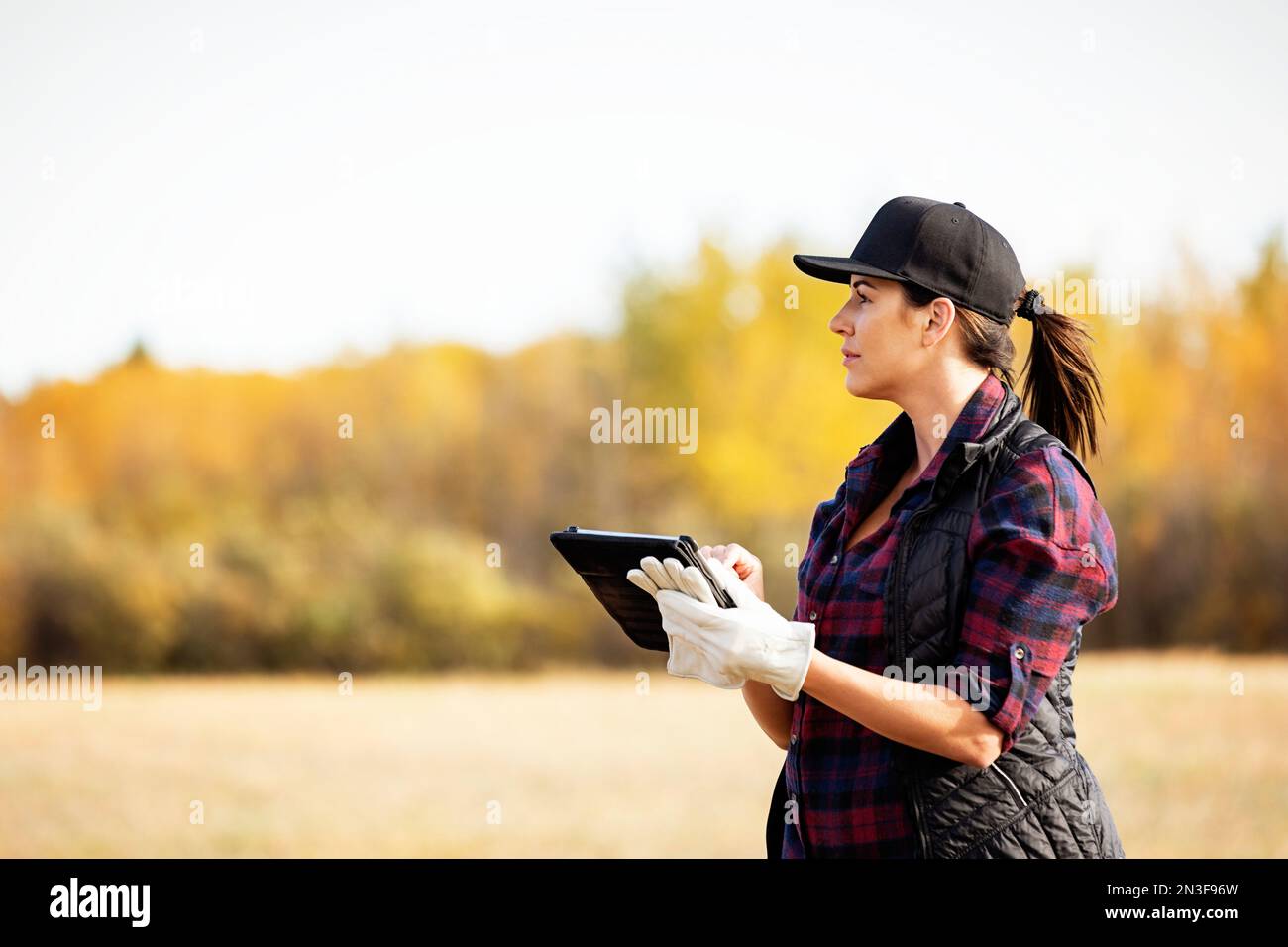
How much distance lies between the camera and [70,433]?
27562mm

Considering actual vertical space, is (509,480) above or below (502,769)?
above

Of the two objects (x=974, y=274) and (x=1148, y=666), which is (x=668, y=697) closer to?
(x=1148, y=666)

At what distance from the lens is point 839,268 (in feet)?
9.11

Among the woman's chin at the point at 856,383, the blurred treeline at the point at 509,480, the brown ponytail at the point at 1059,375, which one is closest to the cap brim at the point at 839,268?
the woman's chin at the point at 856,383

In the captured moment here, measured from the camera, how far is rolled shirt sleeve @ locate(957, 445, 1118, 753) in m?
2.47

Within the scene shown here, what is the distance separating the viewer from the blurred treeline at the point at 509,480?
82.2ft

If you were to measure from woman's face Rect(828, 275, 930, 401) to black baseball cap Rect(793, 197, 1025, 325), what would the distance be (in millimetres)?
50

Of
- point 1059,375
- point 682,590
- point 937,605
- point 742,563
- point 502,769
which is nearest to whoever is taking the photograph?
point 937,605

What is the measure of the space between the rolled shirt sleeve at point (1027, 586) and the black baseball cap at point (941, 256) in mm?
424

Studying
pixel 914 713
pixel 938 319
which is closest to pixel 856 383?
pixel 938 319

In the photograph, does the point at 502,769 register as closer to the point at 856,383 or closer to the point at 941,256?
the point at 856,383

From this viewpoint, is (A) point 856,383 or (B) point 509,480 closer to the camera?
(A) point 856,383

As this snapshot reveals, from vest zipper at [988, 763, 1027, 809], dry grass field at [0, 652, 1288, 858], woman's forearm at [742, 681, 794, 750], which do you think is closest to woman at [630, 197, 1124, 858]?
vest zipper at [988, 763, 1027, 809]

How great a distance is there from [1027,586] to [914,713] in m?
0.32
